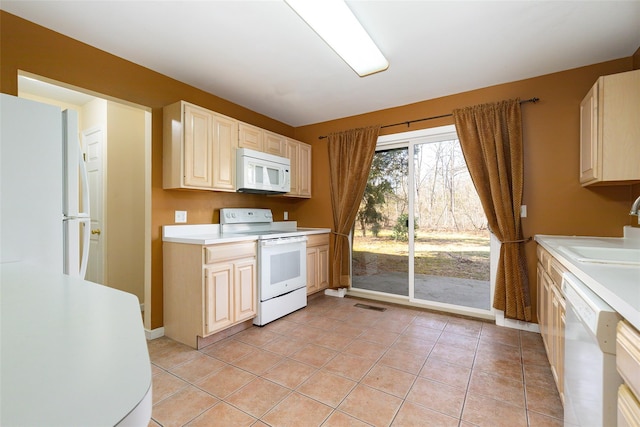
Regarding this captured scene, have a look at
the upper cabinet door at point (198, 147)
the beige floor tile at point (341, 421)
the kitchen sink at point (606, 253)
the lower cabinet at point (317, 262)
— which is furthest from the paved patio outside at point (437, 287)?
the upper cabinet door at point (198, 147)

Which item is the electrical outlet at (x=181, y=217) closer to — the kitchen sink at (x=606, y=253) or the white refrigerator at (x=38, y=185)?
the white refrigerator at (x=38, y=185)

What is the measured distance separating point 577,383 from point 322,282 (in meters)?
2.91

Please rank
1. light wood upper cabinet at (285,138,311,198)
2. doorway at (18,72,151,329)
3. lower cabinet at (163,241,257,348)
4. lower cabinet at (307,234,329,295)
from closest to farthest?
1. lower cabinet at (163,241,257,348)
2. doorway at (18,72,151,329)
3. lower cabinet at (307,234,329,295)
4. light wood upper cabinet at (285,138,311,198)

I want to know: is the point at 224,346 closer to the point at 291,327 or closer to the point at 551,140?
the point at 291,327

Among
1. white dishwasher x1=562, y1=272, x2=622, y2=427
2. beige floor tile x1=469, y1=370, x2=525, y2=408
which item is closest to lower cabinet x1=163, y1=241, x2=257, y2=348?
beige floor tile x1=469, y1=370, x2=525, y2=408

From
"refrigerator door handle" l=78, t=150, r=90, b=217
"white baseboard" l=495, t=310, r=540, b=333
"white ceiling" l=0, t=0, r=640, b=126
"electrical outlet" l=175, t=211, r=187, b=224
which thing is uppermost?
"white ceiling" l=0, t=0, r=640, b=126

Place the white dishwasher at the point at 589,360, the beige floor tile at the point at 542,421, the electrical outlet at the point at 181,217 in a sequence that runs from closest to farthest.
A: 1. the white dishwasher at the point at 589,360
2. the beige floor tile at the point at 542,421
3. the electrical outlet at the point at 181,217

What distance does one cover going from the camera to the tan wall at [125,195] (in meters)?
3.20

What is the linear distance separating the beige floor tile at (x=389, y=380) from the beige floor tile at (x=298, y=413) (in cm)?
39

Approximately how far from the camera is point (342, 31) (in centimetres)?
191

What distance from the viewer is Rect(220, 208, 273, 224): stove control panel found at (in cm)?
324

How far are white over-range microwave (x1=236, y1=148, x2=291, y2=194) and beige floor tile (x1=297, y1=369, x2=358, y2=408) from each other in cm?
201

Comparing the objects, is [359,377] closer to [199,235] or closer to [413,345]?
[413,345]

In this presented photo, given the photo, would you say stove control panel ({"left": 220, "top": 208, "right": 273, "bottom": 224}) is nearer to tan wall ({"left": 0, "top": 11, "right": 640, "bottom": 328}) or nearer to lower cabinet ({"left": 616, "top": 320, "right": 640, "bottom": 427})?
tan wall ({"left": 0, "top": 11, "right": 640, "bottom": 328})
